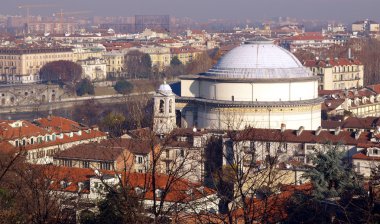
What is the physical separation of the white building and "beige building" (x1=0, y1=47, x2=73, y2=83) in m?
34.8

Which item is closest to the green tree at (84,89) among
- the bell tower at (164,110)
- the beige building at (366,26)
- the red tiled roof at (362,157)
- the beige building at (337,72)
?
the beige building at (337,72)

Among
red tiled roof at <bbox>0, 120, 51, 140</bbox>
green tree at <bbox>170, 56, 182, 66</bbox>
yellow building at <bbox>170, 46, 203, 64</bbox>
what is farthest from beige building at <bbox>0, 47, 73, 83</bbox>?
red tiled roof at <bbox>0, 120, 51, 140</bbox>

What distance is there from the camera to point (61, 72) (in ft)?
172

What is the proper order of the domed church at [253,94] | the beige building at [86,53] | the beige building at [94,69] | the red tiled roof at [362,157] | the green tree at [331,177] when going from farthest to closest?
the beige building at [86,53] < the beige building at [94,69] < the domed church at [253,94] < the red tiled roof at [362,157] < the green tree at [331,177]

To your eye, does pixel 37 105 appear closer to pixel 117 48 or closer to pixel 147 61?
pixel 147 61

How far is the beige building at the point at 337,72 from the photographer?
37781mm

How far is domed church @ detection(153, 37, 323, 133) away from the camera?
21.6 meters

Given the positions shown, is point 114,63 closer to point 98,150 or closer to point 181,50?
point 181,50

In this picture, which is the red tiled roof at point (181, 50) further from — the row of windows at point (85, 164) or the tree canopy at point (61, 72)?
the row of windows at point (85, 164)

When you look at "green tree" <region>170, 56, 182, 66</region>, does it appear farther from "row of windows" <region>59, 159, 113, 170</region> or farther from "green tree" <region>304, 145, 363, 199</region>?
"green tree" <region>304, 145, 363, 199</region>

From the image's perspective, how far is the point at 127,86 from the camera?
45.6 metres

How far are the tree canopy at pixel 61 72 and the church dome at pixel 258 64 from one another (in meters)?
28.9

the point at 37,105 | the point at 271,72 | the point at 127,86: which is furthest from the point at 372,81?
the point at 271,72

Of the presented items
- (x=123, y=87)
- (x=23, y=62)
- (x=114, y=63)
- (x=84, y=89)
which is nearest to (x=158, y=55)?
(x=114, y=63)
